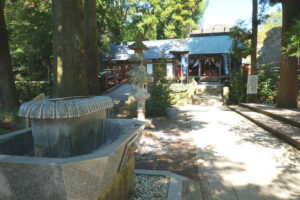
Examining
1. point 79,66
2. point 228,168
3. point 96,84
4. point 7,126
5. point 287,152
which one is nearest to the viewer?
point 228,168

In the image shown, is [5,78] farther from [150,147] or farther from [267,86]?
[267,86]

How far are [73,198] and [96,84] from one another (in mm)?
8662

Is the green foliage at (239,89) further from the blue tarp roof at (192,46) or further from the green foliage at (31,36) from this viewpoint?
the green foliage at (31,36)

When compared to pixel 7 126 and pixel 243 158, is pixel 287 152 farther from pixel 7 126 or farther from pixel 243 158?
pixel 7 126

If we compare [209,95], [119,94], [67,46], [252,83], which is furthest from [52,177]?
[209,95]

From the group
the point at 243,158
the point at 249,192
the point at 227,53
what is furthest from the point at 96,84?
the point at 227,53

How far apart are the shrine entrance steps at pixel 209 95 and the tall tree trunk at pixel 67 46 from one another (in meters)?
10.3

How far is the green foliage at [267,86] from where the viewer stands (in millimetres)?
11148

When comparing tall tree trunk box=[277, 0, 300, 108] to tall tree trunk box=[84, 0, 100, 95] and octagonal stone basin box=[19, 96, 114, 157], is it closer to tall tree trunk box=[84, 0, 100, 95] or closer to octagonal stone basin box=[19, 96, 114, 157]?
tall tree trunk box=[84, 0, 100, 95]

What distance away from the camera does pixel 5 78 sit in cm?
846

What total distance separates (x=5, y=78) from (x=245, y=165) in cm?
960

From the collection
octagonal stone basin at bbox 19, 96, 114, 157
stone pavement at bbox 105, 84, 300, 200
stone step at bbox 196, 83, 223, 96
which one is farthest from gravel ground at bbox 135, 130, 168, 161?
stone step at bbox 196, 83, 223, 96

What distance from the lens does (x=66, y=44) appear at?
3900 mm

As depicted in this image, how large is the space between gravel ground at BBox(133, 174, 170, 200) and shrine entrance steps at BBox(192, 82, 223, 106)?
413 inches
